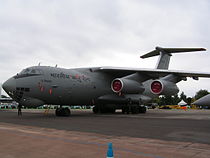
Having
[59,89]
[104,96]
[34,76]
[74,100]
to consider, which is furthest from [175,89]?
[34,76]

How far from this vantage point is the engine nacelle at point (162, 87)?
17250mm

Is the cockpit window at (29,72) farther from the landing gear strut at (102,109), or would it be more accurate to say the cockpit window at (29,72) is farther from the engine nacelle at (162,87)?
the engine nacelle at (162,87)

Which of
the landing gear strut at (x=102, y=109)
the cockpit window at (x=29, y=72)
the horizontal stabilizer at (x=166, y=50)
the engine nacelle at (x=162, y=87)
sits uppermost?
the horizontal stabilizer at (x=166, y=50)

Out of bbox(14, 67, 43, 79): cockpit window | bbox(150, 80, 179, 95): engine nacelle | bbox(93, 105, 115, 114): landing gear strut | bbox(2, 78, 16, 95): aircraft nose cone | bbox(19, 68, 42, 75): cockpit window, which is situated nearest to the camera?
bbox(2, 78, 16, 95): aircraft nose cone

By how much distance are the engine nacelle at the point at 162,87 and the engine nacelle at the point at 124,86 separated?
4.45 ft

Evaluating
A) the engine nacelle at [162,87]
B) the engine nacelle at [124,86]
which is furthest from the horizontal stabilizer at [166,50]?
the engine nacelle at [124,86]

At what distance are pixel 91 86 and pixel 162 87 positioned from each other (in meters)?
5.30

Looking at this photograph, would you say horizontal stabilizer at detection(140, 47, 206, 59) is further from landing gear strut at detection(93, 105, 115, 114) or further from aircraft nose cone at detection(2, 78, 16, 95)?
aircraft nose cone at detection(2, 78, 16, 95)

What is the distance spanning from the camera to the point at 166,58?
2356cm

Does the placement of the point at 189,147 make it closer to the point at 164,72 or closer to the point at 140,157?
the point at 140,157

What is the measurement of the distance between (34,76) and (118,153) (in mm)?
10932

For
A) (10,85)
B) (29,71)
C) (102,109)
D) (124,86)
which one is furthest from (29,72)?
(102,109)

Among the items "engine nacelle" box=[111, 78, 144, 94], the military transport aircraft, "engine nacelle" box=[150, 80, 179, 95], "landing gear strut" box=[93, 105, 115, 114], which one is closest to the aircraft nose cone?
the military transport aircraft

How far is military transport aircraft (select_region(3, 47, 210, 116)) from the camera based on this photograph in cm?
1430
